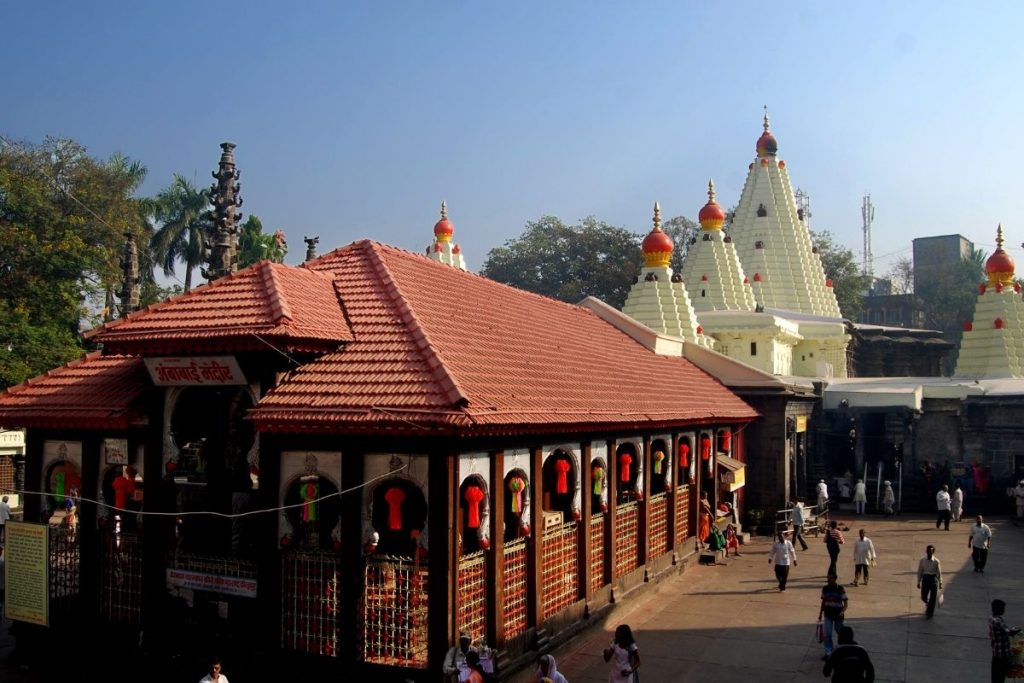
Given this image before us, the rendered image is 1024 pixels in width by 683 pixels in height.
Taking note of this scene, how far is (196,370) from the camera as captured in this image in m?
11.0

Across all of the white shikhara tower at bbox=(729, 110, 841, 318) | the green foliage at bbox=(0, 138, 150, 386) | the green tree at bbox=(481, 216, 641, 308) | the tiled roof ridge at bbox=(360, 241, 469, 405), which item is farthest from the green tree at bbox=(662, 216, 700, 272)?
the tiled roof ridge at bbox=(360, 241, 469, 405)

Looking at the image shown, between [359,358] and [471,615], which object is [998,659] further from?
[359,358]

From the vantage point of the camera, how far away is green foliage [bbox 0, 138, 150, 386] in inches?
1233

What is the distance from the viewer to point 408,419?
9492 mm

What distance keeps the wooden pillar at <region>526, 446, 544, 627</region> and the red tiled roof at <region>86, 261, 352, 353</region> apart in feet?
9.70

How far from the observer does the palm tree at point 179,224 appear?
44438 mm

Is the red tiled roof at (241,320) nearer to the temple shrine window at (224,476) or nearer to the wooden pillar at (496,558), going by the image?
the temple shrine window at (224,476)

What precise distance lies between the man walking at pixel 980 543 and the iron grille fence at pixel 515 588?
11.3 meters

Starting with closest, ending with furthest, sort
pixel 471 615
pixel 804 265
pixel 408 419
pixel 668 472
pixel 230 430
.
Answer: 1. pixel 408 419
2. pixel 471 615
3. pixel 230 430
4. pixel 668 472
5. pixel 804 265

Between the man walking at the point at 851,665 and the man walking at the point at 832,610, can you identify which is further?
the man walking at the point at 832,610

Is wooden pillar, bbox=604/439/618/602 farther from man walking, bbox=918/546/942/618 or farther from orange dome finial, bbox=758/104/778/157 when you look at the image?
orange dome finial, bbox=758/104/778/157

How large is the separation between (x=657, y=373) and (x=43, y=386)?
12075mm

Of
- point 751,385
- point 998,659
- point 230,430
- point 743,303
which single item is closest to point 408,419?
point 230,430

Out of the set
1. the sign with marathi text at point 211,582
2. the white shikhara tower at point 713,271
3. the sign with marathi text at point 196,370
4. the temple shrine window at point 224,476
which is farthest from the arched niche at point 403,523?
the white shikhara tower at point 713,271
